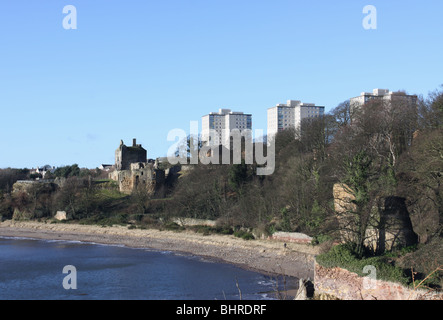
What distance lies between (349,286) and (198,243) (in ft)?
72.0

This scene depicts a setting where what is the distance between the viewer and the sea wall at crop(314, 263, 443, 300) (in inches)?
540

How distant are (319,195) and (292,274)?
25.9ft

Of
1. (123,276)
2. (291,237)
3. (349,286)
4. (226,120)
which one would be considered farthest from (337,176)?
(226,120)

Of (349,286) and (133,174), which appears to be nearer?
(349,286)

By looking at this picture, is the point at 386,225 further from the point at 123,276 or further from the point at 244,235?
the point at 244,235

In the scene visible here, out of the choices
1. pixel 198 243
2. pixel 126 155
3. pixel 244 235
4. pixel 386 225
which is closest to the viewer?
pixel 386 225

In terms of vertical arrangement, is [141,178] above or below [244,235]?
above

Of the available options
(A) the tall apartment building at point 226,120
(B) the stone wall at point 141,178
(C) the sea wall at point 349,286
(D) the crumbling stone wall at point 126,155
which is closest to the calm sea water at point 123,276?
(C) the sea wall at point 349,286

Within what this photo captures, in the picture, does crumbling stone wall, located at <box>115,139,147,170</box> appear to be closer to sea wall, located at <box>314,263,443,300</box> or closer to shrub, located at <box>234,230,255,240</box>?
shrub, located at <box>234,230,255,240</box>

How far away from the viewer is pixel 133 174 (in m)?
54.4

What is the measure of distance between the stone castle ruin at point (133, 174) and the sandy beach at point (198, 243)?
9013 millimetres

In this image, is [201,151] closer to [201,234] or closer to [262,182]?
[262,182]

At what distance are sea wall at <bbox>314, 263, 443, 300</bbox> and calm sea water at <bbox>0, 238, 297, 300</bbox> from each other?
392 cm
